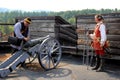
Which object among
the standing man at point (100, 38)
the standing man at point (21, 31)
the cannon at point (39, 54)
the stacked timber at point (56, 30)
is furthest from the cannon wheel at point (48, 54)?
the stacked timber at point (56, 30)

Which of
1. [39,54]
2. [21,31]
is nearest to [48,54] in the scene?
[39,54]

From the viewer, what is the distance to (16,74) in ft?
24.2

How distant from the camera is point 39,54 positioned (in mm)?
7648

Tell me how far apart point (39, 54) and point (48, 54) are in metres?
0.48

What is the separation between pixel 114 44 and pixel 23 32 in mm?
2824

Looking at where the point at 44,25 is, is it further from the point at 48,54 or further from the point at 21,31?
the point at 48,54

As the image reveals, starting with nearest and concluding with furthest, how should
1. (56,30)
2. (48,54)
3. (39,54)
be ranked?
(39,54) → (48,54) → (56,30)

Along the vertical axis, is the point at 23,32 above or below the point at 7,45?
above

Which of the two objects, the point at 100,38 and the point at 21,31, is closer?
the point at 100,38

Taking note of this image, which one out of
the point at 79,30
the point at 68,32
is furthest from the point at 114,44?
the point at 68,32

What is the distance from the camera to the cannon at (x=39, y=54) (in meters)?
7.32

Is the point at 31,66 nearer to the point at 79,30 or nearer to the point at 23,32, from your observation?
the point at 23,32

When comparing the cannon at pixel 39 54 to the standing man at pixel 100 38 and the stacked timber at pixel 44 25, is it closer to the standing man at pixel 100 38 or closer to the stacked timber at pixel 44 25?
the standing man at pixel 100 38

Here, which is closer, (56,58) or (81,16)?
(56,58)
